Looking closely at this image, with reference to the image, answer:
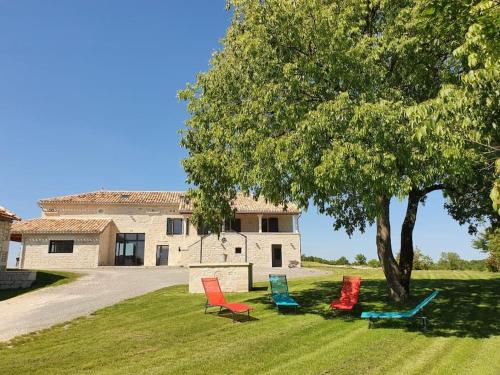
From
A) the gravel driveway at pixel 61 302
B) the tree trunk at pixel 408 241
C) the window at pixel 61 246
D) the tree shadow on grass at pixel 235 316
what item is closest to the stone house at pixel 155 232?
the window at pixel 61 246

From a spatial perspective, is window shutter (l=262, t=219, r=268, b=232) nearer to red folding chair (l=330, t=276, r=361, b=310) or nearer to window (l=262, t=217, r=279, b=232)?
window (l=262, t=217, r=279, b=232)

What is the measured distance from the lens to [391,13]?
11.8 metres

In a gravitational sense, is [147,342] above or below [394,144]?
below

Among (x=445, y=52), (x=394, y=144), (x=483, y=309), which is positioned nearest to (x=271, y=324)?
(x=394, y=144)

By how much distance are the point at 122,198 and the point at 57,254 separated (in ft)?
27.6

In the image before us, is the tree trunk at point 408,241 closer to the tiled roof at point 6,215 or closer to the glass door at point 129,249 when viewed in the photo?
the tiled roof at point 6,215

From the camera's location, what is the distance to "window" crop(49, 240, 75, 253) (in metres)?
35.0

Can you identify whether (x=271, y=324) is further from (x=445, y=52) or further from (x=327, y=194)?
(x=445, y=52)

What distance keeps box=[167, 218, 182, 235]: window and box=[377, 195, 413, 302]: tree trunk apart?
2802cm

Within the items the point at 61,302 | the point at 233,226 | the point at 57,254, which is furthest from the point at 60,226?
the point at 61,302

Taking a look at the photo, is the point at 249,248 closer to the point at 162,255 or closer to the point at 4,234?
the point at 162,255

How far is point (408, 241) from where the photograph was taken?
570 inches

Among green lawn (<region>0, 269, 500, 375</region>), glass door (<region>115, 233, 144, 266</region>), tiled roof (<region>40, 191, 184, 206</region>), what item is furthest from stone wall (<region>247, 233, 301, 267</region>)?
green lawn (<region>0, 269, 500, 375</region>)

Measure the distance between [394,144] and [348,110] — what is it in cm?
123
